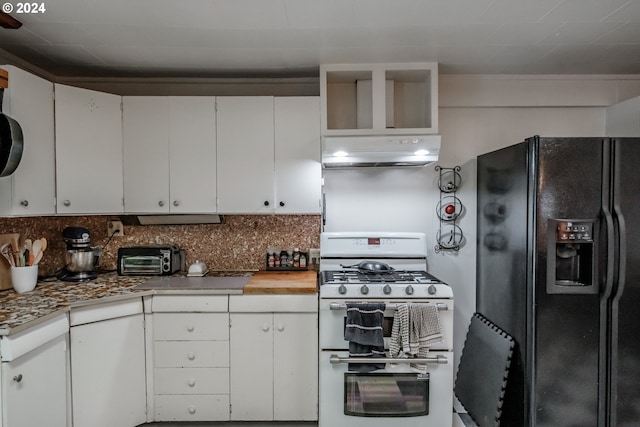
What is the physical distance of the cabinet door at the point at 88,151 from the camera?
2305 mm

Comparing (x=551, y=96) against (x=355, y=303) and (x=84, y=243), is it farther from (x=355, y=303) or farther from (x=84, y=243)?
(x=84, y=243)

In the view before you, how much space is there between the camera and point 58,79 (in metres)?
2.74

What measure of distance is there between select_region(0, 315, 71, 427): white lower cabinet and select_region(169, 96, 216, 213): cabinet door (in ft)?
3.31

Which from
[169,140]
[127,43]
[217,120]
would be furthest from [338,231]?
[127,43]

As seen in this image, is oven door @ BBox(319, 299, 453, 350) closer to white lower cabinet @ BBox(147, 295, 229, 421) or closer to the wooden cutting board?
the wooden cutting board

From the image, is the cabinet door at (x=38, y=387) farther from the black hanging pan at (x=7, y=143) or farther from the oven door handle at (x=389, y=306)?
the oven door handle at (x=389, y=306)

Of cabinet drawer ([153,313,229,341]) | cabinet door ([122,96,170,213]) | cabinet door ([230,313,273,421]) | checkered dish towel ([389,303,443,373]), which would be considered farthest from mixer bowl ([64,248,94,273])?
checkered dish towel ([389,303,443,373])

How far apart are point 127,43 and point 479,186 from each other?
2.39m

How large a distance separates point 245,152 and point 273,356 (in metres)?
1.32

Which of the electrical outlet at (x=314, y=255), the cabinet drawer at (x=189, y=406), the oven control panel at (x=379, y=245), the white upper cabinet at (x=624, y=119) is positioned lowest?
the cabinet drawer at (x=189, y=406)

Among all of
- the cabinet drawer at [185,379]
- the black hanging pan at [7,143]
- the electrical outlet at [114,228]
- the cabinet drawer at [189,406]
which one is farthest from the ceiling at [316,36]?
the cabinet drawer at [189,406]

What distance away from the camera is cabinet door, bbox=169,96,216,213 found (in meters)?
2.55

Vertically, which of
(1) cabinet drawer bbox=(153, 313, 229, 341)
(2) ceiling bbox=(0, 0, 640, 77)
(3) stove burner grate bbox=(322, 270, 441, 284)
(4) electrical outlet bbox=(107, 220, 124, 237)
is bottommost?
(1) cabinet drawer bbox=(153, 313, 229, 341)

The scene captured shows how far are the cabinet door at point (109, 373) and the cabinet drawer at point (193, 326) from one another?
0.13 metres
